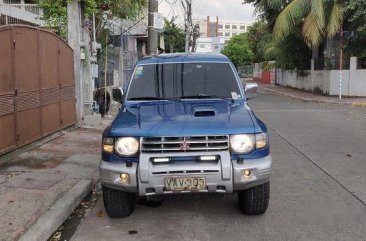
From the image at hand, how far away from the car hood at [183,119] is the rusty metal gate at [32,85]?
3.39 metres

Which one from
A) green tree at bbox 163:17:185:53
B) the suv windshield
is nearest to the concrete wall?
the suv windshield

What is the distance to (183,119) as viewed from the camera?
208 inches

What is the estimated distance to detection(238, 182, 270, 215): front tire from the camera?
214 inches

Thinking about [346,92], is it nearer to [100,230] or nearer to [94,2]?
[94,2]

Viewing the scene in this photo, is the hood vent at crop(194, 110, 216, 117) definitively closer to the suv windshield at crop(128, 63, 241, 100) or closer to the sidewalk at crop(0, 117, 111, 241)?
the suv windshield at crop(128, 63, 241, 100)

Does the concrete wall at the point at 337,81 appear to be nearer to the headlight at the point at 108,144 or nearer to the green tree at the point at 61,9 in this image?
the green tree at the point at 61,9

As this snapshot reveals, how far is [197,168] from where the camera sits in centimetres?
493

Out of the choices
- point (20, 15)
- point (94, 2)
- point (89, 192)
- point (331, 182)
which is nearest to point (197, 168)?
point (89, 192)

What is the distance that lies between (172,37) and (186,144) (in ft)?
180

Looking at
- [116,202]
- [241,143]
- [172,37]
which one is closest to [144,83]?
[116,202]

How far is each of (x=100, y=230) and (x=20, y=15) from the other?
14.8 metres

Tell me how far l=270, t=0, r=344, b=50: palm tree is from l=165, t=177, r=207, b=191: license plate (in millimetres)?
21603

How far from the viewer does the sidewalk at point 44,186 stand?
5.09 metres

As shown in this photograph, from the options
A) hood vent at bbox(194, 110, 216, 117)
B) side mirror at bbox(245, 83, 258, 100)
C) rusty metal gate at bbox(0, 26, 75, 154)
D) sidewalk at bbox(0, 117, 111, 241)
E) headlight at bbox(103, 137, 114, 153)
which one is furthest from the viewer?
rusty metal gate at bbox(0, 26, 75, 154)
